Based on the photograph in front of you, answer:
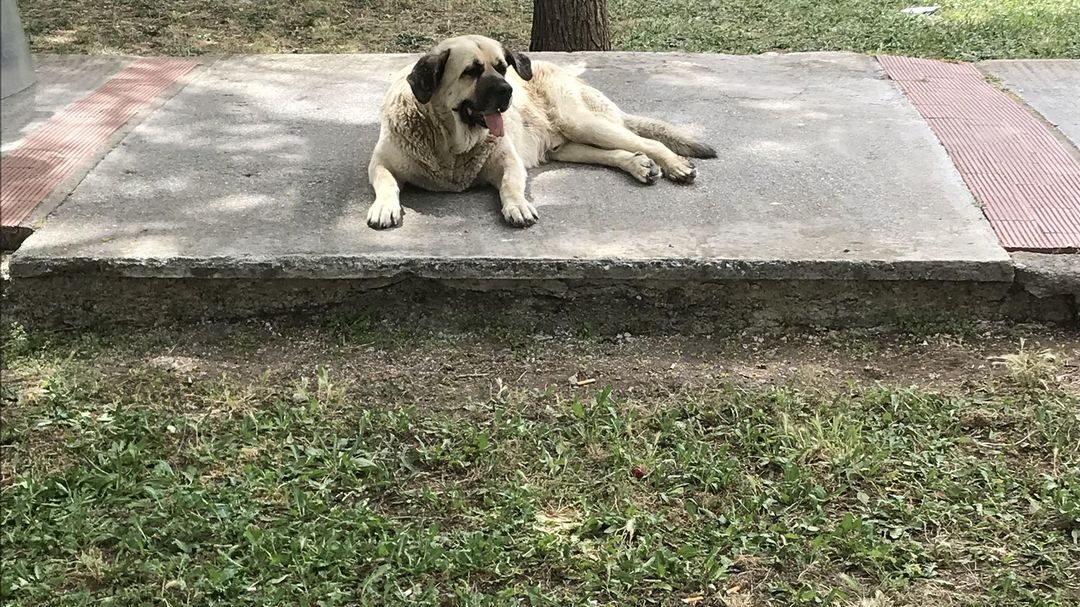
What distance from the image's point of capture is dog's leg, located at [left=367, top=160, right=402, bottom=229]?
438 centimetres

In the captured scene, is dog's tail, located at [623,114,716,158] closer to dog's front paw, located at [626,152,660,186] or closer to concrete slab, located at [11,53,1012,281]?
concrete slab, located at [11,53,1012,281]

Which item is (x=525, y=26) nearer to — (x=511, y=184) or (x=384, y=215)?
(x=511, y=184)

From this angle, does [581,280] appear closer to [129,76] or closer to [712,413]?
[712,413]

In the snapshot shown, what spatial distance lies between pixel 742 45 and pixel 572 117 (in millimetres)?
3503

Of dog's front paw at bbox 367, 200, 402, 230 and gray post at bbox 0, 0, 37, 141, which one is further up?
gray post at bbox 0, 0, 37, 141

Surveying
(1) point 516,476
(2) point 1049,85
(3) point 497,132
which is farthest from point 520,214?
(2) point 1049,85

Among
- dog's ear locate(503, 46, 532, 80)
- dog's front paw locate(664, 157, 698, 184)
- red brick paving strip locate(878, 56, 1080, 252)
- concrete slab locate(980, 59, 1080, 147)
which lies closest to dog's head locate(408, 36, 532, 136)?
dog's ear locate(503, 46, 532, 80)

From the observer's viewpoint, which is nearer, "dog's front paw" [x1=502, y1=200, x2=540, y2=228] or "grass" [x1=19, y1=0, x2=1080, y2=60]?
"dog's front paw" [x1=502, y1=200, x2=540, y2=228]

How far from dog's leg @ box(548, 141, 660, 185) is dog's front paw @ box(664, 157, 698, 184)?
Result: 2.4 inches

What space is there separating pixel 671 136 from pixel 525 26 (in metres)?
4.32

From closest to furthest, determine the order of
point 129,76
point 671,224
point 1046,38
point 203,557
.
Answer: point 203,557
point 671,224
point 129,76
point 1046,38

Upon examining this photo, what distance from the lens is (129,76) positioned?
650 centimetres

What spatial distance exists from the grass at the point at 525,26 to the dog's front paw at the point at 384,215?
415 cm

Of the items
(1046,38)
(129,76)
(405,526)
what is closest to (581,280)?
(405,526)
